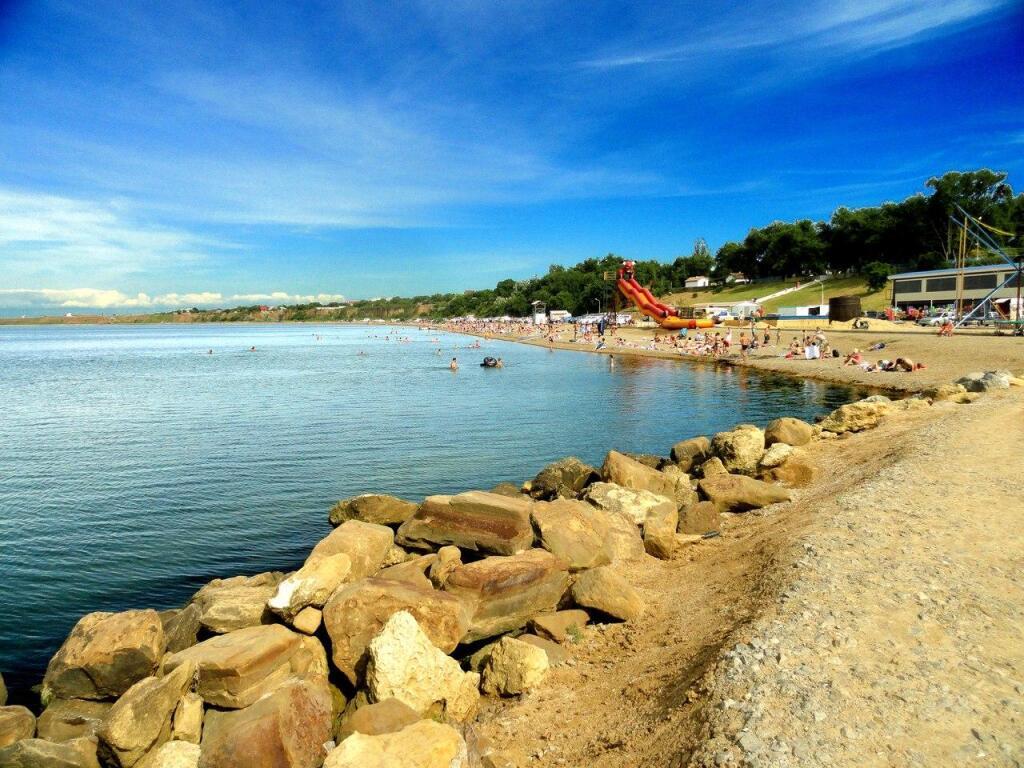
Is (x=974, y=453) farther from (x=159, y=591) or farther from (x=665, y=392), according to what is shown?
(x=665, y=392)

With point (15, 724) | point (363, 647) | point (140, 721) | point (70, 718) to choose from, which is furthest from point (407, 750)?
point (15, 724)

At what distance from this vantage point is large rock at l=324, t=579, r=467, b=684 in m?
7.84

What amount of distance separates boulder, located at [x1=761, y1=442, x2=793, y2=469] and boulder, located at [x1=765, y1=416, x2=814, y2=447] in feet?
6.37

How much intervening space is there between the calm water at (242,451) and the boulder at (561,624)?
5862 millimetres

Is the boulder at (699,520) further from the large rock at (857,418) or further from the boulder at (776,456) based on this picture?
the large rock at (857,418)

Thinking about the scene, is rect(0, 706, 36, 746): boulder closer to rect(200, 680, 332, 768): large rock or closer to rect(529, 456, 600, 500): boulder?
rect(200, 680, 332, 768): large rock

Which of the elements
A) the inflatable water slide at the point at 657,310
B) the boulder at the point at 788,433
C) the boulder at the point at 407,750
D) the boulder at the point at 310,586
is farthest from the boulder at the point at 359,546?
the inflatable water slide at the point at 657,310

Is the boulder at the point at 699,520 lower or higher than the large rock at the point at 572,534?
lower

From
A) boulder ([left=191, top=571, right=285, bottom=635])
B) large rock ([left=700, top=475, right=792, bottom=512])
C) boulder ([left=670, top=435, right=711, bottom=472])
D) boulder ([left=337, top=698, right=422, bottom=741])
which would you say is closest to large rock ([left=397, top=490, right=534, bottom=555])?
boulder ([left=191, top=571, right=285, bottom=635])

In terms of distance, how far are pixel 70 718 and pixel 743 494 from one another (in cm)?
1112

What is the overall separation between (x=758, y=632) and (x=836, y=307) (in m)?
65.9

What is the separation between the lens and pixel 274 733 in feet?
20.5

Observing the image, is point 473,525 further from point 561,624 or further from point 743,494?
point 743,494

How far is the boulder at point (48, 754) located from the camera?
6.33 m
